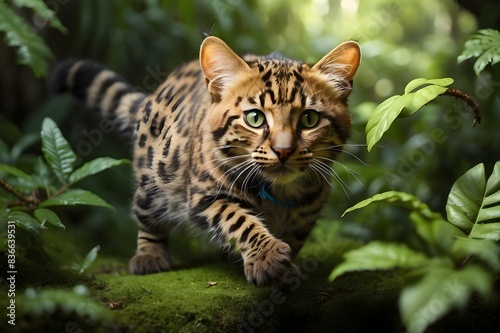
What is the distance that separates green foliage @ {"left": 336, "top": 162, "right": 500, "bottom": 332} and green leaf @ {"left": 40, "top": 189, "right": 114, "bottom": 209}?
1076mm

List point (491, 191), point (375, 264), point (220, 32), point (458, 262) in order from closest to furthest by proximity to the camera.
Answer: point (375, 264) → point (458, 262) → point (491, 191) → point (220, 32)

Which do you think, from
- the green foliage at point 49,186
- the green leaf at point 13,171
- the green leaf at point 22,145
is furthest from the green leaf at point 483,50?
the green leaf at point 22,145

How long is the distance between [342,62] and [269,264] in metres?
0.80

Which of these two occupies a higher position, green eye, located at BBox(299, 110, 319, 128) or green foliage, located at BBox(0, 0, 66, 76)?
green foliage, located at BBox(0, 0, 66, 76)

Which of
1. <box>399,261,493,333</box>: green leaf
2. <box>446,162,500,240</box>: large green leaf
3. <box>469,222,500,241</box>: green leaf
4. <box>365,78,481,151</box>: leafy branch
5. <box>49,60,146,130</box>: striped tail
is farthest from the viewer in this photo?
<box>49,60,146,130</box>: striped tail

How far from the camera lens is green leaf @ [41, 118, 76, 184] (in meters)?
2.28

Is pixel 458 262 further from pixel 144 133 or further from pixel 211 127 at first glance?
pixel 144 133

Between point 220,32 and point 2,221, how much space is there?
2.37 metres

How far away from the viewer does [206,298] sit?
1.94 metres

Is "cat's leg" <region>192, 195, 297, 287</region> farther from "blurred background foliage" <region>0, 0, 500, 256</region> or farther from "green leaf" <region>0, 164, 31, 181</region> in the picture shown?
"blurred background foliage" <region>0, 0, 500, 256</region>

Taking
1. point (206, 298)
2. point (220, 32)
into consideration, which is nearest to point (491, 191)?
point (206, 298)

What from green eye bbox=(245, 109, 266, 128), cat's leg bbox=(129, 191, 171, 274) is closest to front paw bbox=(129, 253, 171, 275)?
cat's leg bbox=(129, 191, 171, 274)

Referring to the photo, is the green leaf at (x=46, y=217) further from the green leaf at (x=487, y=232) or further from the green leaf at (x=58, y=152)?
the green leaf at (x=487, y=232)

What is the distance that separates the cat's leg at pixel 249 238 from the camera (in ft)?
6.09
